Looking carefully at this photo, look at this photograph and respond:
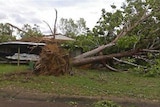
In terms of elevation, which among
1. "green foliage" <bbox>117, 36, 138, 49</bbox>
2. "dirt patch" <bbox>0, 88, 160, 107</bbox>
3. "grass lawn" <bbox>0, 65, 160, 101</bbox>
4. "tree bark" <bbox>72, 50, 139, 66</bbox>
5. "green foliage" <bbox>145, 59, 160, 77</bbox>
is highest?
"green foliage" <bbox>117, 36, 138, 49</bbox>

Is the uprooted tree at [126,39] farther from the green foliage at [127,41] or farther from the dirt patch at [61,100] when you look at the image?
the dirt patch at [61,100]

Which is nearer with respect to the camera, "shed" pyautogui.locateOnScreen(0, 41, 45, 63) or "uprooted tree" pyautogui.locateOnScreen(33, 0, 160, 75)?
"uprooted tree" pyautogui.locateOnScreen(33, 0, 160, 75)

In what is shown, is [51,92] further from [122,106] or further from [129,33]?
[129,33]

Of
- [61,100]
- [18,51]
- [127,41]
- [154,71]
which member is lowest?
[61,100]

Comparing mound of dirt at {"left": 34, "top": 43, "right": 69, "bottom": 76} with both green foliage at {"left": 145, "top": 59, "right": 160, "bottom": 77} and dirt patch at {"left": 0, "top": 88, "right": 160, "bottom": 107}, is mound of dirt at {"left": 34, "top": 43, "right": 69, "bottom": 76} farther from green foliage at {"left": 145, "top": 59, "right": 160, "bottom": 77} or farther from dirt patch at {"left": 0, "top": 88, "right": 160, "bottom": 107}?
green foliage at {"left": 145, "top": 59, "right": 160, "bottom": 77}

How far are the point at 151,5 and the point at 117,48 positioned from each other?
324 centimetres

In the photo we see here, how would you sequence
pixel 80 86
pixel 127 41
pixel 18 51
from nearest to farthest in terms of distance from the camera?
pixel 80 86 < pixel 127 41 < pixel 18 51

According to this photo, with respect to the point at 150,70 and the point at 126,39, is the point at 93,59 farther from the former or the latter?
the point at 150,70

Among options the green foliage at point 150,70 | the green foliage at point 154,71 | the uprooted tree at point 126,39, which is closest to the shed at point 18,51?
the uprooted tree at point 126,39

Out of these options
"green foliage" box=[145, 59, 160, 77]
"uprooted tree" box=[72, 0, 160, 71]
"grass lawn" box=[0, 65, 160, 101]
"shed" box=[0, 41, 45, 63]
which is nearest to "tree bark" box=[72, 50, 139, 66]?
"uprooted tree" box=[72, 0, 160, 71]

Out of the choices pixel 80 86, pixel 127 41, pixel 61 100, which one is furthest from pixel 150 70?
pixel 61 100

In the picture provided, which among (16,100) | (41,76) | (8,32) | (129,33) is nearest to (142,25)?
(129,33)

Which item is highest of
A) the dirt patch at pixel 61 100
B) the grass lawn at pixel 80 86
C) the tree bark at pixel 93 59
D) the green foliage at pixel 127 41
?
the green foliage at pixel 127 41

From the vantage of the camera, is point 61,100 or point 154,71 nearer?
point 61,100
